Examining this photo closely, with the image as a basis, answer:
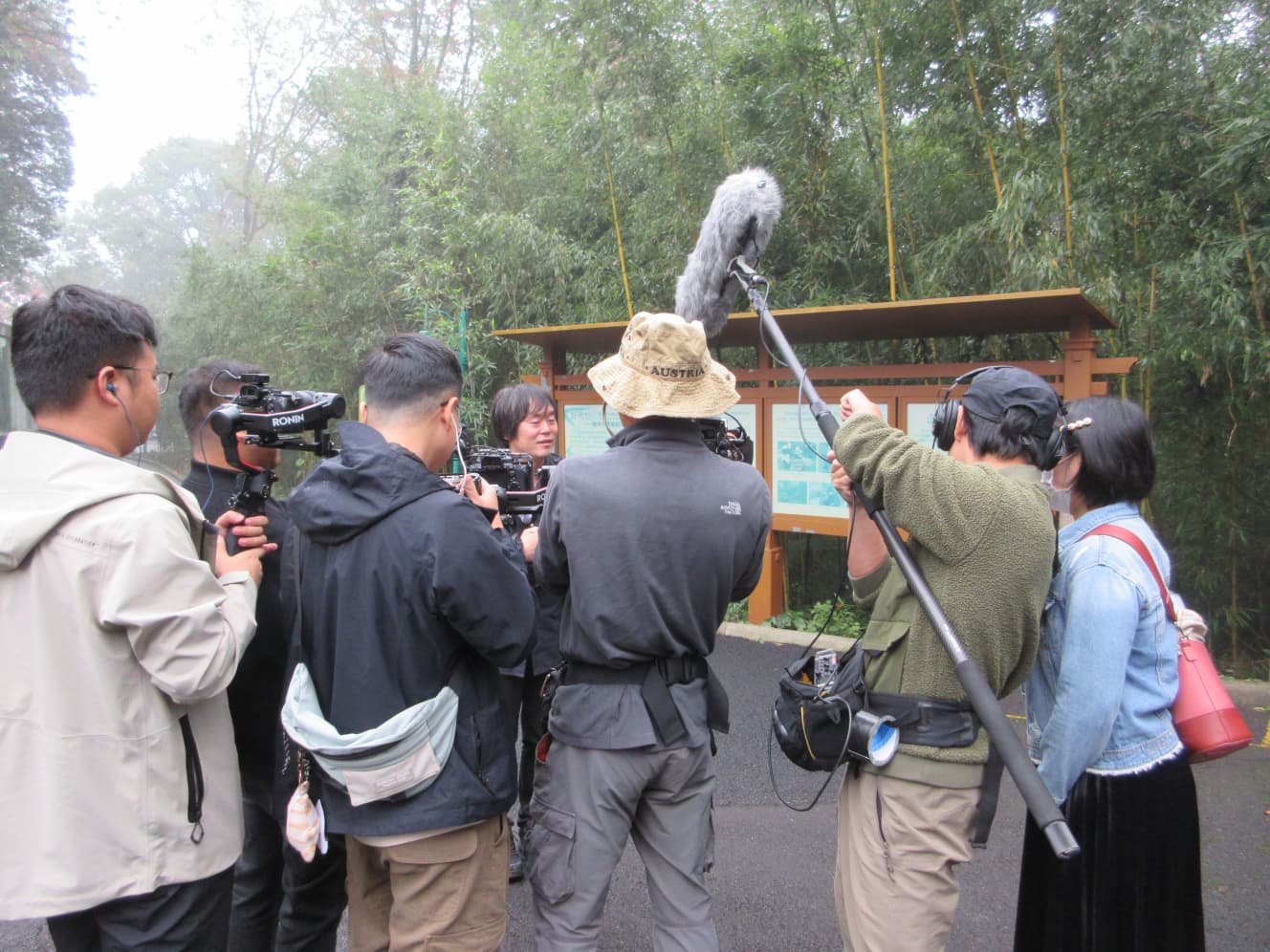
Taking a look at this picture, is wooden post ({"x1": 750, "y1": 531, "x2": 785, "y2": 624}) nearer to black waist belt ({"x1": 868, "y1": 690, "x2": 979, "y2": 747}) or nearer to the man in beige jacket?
black waist belt ({"x1": 868, "y1": 690, "x2": 979, "y2": 747})

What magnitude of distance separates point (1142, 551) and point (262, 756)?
2.18m

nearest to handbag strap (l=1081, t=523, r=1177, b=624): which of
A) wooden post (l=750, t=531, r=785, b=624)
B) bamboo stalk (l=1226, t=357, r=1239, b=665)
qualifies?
bamboo stalk (l=1226, t=357, r=1239, b=665)

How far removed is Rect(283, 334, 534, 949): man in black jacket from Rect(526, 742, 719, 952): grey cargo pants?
13cm

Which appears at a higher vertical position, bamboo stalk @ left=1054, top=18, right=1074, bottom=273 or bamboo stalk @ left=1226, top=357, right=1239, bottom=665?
bamboo stalk @ left=1054, top=18, right=1074, bottom=273

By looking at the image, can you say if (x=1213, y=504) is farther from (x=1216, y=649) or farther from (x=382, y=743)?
(x=382, y=743)

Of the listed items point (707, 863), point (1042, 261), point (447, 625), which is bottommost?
point (707, 863)

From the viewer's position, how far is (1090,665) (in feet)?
5.45

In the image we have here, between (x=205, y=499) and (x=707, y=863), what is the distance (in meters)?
1.63

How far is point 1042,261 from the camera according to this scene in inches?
190

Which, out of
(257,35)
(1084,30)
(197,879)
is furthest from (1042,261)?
(257,35)

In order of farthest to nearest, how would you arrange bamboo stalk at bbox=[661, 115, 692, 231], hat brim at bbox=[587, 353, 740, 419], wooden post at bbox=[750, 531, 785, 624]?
bamboo stalk at bbox=[661, 115, 692, 231] → wooden post at bbox=[750, 531, 785, 624] → hat brim at bbox=[587, 353, 740, 419]

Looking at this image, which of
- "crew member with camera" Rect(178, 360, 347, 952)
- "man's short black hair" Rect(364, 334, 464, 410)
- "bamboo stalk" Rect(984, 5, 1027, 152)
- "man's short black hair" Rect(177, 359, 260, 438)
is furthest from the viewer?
"bamboo stalk" Rect(984, 5, 1027, 152)

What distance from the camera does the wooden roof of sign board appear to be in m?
4.18

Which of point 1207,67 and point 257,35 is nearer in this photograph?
point 1207,67
